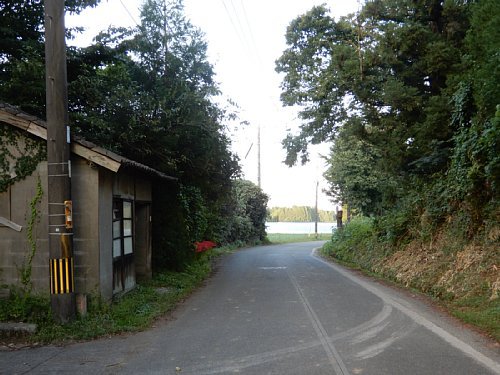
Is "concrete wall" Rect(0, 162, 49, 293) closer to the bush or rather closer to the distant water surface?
the bush

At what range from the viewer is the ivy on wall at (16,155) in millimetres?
8688

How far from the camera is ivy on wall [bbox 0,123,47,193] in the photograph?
869 cm

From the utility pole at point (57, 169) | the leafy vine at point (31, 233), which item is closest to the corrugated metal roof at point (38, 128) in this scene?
the utility pole at point (57, 169)

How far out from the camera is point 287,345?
22.1ft

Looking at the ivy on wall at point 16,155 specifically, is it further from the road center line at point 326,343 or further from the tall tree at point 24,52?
the road center line at point 326,343

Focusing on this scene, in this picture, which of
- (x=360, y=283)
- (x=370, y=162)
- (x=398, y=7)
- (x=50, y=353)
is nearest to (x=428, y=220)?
(x=360, y=283)

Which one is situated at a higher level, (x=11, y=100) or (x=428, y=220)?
(x=11, y=100)

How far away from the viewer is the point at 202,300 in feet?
36.3

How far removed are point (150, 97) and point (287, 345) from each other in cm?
872

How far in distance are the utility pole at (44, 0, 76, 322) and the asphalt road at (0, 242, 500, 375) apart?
115 centimetres

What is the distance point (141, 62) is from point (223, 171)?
5.28 meters

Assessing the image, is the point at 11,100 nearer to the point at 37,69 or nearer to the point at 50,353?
the point at 37,69

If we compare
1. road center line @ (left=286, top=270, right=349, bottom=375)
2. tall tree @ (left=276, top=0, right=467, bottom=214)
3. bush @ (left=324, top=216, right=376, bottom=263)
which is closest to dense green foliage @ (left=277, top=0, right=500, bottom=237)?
tall tree @ (left=276, top=0, right=467, bottom=214)

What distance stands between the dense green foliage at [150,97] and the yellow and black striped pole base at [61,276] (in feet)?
15.0
